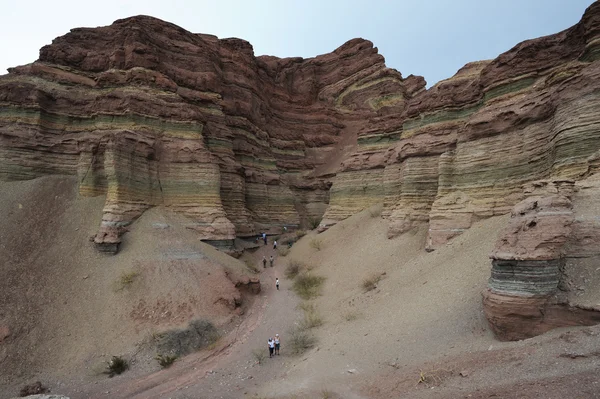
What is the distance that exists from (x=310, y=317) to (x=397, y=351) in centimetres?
576

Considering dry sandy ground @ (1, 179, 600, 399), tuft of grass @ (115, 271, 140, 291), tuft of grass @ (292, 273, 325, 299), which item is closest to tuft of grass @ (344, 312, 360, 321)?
dry sandy ground @ (1, 179, 600, 399)

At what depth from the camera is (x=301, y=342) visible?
1255 cm

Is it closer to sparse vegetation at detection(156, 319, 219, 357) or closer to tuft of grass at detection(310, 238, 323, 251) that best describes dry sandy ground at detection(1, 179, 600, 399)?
sparse vegetation at detection(156, 319, 219, 357)

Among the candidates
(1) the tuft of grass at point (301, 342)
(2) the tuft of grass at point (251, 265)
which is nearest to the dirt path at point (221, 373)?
(1) the tuft of grass at point (301, 342)

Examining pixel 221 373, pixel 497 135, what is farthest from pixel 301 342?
pixel 497 135

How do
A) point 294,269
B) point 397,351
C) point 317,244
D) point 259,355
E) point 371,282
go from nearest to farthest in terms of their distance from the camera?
point 397,351, point 259,355, point 371,282, point 294,269, point 317,244

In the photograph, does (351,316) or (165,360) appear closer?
(165,360)

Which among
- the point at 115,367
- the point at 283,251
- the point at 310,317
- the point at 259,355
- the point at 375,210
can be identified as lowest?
the point at 259,355

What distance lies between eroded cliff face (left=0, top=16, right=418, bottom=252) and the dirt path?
7.77m

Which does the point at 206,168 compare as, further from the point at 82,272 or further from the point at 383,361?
the point at 383,361

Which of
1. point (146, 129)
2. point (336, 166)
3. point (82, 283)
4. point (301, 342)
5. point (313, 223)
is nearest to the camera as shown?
point (301, 342)

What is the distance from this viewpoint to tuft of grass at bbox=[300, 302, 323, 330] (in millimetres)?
14300

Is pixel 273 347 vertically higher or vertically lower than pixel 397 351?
lower

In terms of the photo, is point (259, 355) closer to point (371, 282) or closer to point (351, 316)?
point (351, 316)
